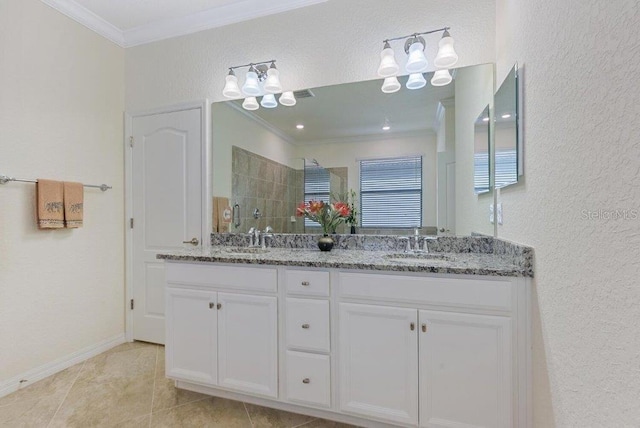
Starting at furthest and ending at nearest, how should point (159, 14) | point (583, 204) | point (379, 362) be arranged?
point (159, 14), point (379, 362), point (583, 204)

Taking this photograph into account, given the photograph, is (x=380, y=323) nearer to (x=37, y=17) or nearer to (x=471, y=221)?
(x=471, y=221)

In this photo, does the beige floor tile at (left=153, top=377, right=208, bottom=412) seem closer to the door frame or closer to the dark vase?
the door frame

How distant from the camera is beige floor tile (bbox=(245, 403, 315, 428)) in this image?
1.66 m

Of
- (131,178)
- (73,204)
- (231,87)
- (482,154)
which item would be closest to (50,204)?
(73,204)

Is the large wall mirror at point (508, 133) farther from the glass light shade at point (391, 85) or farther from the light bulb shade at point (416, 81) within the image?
the glass light shade at point (391, 85)

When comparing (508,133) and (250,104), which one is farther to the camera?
(250,104)

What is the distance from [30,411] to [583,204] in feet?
9.11

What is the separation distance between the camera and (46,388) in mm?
2006

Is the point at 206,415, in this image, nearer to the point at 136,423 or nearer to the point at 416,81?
the point at 136,423

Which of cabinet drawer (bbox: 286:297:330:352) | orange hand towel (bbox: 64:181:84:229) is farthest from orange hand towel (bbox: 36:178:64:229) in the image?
cabinet drawer (bbox: 286:297:330:352)

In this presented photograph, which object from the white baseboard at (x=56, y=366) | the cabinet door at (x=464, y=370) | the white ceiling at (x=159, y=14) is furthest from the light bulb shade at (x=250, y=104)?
the white baseboard at (x=56, y=366)

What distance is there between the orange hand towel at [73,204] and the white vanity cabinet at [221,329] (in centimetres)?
100

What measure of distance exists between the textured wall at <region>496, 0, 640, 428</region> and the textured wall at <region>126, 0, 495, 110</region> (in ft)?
2.22

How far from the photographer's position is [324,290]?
1602 mm
